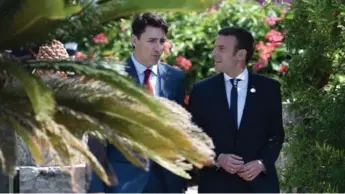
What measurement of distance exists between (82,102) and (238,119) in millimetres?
1891

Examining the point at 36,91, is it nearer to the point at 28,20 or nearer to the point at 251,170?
the point at 28,20

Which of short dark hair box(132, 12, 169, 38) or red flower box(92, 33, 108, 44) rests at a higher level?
short dark hair box(132, 12, 169, 38)

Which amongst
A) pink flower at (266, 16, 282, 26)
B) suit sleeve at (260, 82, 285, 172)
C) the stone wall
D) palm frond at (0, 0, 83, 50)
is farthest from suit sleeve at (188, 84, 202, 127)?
pink flower at (266, 16, 282, 26)

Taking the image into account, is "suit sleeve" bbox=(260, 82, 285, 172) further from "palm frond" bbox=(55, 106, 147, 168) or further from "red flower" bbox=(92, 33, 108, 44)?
"red flower" bbox=(92, 33, 108, 44)

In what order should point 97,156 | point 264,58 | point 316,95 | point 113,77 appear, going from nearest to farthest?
point 113,77
point 97,156
point 316,95
point 264,58

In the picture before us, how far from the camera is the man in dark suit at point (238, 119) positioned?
6207 mm

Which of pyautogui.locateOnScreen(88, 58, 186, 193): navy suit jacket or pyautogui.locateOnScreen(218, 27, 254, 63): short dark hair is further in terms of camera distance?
pyautogui.locateOnScreen(218, 27, 254, 63): short dark hair

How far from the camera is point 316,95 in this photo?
270 inches

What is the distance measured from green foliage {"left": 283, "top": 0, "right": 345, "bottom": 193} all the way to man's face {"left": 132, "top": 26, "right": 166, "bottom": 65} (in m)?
1.11

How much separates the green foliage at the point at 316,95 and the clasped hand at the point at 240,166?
514 mm

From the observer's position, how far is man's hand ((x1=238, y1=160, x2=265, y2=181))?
20.1 ft

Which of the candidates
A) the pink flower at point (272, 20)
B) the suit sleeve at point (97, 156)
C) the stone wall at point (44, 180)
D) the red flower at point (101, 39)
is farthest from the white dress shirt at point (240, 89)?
the red flower at point (101, 39)

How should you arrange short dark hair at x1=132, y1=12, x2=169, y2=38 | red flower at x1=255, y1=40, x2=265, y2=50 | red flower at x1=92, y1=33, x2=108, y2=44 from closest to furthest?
short dark hair at x1=132, y1=12, x2=169, y2=38 → red flower at x1=255, y1=40, x2=265, y2=50 → red flower at x1=92, y1=33, x2=108, y2=44

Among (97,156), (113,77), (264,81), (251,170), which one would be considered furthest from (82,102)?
(264,81)
